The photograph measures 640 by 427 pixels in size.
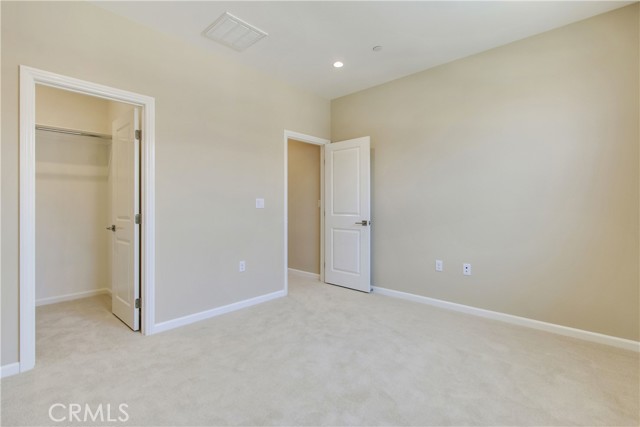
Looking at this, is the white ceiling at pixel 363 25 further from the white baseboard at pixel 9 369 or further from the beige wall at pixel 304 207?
the white baseboard at pixel 9 369

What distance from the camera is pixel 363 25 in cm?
252

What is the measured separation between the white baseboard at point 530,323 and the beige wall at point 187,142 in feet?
5.66

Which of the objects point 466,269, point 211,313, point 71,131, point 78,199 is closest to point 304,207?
point 211,313

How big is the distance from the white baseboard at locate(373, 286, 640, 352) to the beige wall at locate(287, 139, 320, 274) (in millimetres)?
1530

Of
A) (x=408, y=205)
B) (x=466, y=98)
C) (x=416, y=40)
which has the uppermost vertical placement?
(x=416, y=40)

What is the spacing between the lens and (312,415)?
1.57m

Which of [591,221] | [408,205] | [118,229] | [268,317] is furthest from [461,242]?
[118,229]

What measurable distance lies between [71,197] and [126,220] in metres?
1.44

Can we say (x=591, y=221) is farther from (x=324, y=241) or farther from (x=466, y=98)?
(x=324, y=241)

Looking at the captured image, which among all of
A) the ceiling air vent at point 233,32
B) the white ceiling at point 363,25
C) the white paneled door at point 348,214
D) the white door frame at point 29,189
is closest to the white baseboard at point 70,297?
the white door frame at point 29,189

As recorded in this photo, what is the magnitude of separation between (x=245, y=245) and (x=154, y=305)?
104 centimetres

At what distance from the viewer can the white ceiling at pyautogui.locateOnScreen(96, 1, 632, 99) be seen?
2.28m

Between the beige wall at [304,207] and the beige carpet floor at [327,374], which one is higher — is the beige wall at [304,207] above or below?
above

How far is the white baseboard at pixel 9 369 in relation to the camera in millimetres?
1874
